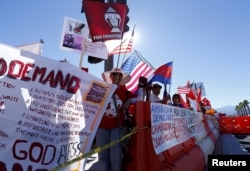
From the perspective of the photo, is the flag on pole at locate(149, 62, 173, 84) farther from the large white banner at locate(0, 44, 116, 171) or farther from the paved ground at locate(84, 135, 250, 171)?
the large white banner at locate(0, 44, 116, 171)

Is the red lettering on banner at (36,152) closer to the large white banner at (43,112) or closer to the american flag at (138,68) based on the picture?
the large white banner at (43,112)

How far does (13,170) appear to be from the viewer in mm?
2645

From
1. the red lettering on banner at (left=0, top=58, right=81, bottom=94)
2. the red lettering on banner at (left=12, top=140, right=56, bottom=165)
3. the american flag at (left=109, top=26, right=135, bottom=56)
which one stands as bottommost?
the red lettering on banner at (left=12, top=140, right=56, bottom=165)

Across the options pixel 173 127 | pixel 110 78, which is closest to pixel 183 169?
pixel 173 127

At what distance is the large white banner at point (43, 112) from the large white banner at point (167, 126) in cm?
127

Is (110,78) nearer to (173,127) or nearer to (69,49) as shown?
(173,127)

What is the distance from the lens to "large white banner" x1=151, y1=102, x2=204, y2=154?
4480 millimetres

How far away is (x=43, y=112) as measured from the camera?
293 cm

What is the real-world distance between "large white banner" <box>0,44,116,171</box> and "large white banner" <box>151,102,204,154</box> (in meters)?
1.27

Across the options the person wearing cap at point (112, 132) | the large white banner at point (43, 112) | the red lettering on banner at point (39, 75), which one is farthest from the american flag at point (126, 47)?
the red lettering on banner at point (39, 75)

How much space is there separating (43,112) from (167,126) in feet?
9.14

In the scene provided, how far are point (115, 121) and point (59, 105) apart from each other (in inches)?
61.7

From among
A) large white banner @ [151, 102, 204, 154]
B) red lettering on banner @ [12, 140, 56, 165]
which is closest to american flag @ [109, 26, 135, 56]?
large white banner @ [151, 102, 204, 154]

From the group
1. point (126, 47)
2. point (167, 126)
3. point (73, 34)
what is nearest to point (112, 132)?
point (167, 126)
